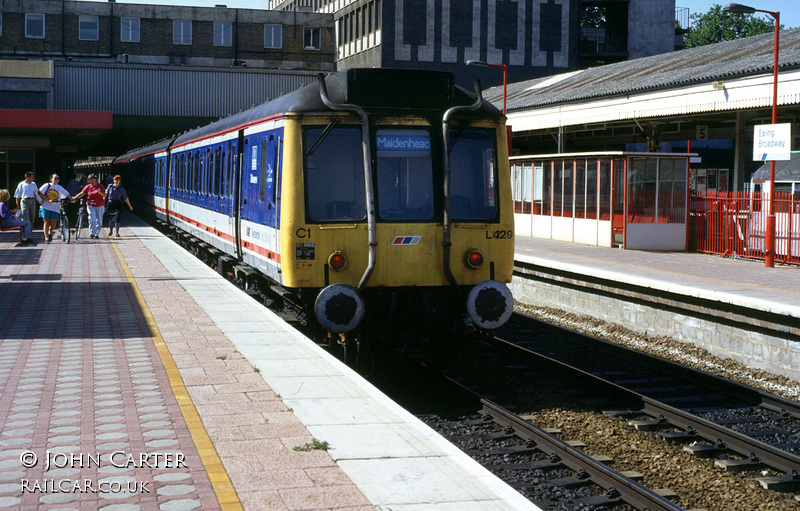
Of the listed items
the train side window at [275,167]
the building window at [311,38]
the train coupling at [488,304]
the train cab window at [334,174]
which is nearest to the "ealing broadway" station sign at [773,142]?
the train coupling at [488,304]

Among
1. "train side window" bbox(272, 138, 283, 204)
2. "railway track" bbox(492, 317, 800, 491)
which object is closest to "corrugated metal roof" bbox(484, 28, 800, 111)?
"railway track" bbox(492, 317, 800, 491)

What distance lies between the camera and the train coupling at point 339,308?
A: 9398mm

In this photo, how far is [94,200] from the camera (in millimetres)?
24516

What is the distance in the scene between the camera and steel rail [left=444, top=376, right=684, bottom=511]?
6457 mm

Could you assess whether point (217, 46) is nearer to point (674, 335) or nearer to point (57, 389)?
point (674, 335)

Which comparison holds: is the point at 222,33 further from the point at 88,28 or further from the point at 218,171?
the point at 218,171

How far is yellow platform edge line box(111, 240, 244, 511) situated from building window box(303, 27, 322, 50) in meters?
61.4

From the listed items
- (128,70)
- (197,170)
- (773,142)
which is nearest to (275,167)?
(197,170)

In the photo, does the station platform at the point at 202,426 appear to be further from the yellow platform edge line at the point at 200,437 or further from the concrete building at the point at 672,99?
the concrete building at the point at 672,99

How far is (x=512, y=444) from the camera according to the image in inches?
320

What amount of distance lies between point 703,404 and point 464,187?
11.0 ft

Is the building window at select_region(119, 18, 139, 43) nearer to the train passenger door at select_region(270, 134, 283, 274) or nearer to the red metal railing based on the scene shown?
the red metal railing

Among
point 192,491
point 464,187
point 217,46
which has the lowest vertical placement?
point 192,491

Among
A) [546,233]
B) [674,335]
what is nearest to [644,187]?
[546,233]
